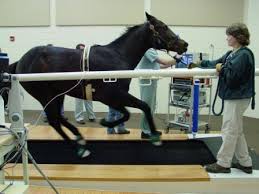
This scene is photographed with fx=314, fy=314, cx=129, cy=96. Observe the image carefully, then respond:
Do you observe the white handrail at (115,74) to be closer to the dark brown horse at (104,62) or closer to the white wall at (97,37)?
the dark brown horse at (104,62)

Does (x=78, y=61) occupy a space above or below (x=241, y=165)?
above

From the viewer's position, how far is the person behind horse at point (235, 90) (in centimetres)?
256

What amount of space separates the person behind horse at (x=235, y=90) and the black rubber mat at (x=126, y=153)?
0.37 metres

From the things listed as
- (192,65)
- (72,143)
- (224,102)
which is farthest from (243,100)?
(72,143)

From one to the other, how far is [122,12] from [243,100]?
449cm

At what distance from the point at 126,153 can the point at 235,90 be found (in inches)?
Answer: 52.7

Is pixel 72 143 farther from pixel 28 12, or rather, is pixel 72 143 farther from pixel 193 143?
pixel 28 12

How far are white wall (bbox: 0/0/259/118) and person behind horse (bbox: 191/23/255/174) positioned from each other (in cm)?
401

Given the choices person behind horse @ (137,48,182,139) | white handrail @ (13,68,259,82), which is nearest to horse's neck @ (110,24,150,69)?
person behind horse @ (137,48,182,139)

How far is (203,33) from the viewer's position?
6.66 metres

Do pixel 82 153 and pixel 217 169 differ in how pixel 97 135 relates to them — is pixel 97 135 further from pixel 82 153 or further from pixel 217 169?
pixel 217 169

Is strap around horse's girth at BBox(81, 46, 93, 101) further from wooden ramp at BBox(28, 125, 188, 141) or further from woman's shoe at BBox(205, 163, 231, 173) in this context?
woman's shoe at BBox(205, 163, 231, 173)

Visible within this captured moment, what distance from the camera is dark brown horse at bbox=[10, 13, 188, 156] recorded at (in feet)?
9.43

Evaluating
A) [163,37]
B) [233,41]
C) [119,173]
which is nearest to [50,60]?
[163,37]
